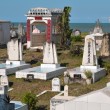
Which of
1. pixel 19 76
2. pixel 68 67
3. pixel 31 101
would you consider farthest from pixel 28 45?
pixel 31 101

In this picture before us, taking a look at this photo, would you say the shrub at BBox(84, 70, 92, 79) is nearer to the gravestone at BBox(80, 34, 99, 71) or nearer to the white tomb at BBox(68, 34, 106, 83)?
the white tomb at BBox(68, 34, 106, 83)

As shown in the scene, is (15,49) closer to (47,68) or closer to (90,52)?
(47,68)

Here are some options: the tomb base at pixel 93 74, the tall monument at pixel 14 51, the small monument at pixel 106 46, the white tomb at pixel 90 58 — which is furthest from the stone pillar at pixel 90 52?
the small monument at pixel 106 46

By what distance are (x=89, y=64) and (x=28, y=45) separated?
13.5 m

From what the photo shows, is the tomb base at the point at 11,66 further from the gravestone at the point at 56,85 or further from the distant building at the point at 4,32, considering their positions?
the distant building at the point at 4,32

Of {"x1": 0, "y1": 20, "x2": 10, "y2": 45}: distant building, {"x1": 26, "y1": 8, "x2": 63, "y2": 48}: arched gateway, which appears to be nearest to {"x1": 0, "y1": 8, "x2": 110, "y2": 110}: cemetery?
{"x1": 26, "y1": 8, "x2": 63, "y2": 48}: arched gateway

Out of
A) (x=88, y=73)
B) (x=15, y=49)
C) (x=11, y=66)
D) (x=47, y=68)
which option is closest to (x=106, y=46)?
(x=47, y=68)

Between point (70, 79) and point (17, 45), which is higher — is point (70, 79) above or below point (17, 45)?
below

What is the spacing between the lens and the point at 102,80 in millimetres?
25641

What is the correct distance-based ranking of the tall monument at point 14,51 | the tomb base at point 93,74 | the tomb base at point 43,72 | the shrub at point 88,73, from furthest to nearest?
the tall monument at point 14,51, the tomb base at point 43,72, the tomb base at point 93,74, the shrub at point 88,73

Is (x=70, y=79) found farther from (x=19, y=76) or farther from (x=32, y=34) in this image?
(x=32, y=34)

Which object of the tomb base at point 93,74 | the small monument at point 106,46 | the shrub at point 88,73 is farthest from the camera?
the small monument at point 106,46

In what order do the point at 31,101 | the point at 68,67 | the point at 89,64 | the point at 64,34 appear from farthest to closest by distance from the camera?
the point at 64,34, the point at 68,67, the point at 89,64, the point at 31,101

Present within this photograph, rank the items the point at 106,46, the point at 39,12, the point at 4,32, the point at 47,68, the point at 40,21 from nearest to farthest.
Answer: the point at 47,68 → the point at 106,46 → the point at 39,12 → the point at 40,21 → the point at 4,32
